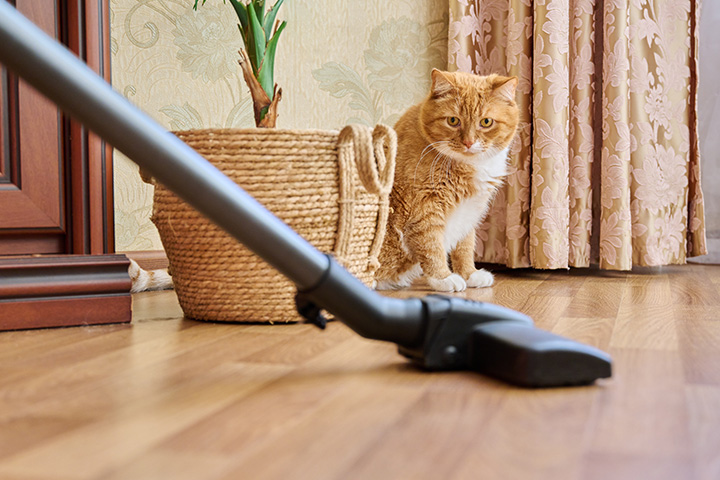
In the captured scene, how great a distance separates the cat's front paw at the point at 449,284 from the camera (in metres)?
1.50

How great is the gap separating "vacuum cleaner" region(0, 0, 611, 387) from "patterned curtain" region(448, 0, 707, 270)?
1.14 m

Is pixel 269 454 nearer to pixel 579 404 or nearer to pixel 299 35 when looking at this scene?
pixel 579 404

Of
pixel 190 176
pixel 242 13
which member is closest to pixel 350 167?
pixel 242 13

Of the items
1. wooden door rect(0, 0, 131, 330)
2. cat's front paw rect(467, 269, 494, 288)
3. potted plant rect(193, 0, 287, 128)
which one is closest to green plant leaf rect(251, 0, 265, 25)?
potted plant rect(193, 0, 287, 128)

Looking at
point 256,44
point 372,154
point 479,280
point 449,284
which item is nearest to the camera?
point 372,154

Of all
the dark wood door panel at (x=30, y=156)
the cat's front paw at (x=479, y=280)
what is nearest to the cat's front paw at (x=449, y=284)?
the cat's front paw at (x=479, y=280)

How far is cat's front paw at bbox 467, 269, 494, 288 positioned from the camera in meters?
1.61

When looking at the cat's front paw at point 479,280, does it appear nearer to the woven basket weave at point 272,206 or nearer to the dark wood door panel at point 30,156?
the woven basket weave at point 272,206

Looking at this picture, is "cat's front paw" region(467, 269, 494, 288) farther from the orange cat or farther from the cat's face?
the cat's face

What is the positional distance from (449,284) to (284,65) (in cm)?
81

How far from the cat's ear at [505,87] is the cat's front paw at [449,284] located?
446 mm

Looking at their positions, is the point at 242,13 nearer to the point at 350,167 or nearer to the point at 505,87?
the point at 350,167

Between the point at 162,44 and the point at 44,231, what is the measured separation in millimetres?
705

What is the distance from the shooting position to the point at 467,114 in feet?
Answer: 5.00
